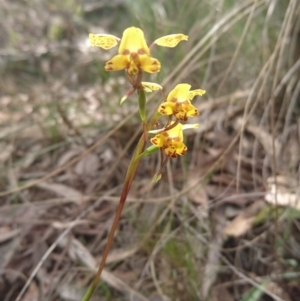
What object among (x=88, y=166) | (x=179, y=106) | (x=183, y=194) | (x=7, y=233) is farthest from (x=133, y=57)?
(x=88, y=166)

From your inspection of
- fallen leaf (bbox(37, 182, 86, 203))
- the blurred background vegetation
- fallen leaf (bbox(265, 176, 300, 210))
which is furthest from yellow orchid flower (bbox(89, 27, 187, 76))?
fallen leaf (bbox(37, 182, 86, 203))

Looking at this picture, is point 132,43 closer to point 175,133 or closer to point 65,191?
point 175,133

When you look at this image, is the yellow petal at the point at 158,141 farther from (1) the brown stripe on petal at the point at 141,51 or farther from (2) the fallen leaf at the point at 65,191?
(2) the fallen leaf at the point at 65,191

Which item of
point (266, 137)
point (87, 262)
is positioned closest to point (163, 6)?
point (266, 137)

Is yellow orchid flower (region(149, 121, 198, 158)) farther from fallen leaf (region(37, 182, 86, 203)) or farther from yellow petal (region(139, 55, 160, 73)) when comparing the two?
fallen leaf (region(37, 182, 86, 203))

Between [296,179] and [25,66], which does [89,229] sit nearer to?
[296,179]
